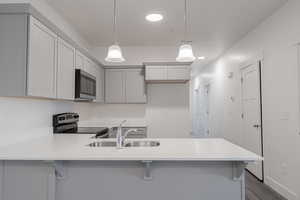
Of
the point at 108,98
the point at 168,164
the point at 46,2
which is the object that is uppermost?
the point at 46,2

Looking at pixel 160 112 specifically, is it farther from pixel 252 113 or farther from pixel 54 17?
pixel 54 17

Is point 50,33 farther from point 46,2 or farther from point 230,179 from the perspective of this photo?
point 230,179

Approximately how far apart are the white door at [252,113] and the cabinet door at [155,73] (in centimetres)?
160

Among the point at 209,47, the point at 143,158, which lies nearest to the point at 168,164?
the point at 143,158

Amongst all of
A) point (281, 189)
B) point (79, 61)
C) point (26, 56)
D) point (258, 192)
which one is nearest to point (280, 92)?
point (281, 189)

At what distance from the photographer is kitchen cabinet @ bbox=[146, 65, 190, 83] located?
14.3ft

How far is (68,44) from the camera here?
8.93 ft

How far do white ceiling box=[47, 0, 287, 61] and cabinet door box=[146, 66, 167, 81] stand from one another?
1.98ft

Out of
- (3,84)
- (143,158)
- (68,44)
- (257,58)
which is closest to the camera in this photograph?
(143,158)

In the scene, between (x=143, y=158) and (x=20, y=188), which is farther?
(x=20, y=188)

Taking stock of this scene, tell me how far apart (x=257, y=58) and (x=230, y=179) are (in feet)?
8.63

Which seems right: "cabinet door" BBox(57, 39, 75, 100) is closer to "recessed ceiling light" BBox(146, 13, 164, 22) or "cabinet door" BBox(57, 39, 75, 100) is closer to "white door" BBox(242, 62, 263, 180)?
"recessed ceiling light" BBox(146, 13, 164, 22)

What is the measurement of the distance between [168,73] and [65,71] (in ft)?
7.31

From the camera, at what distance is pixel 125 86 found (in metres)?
4.44
